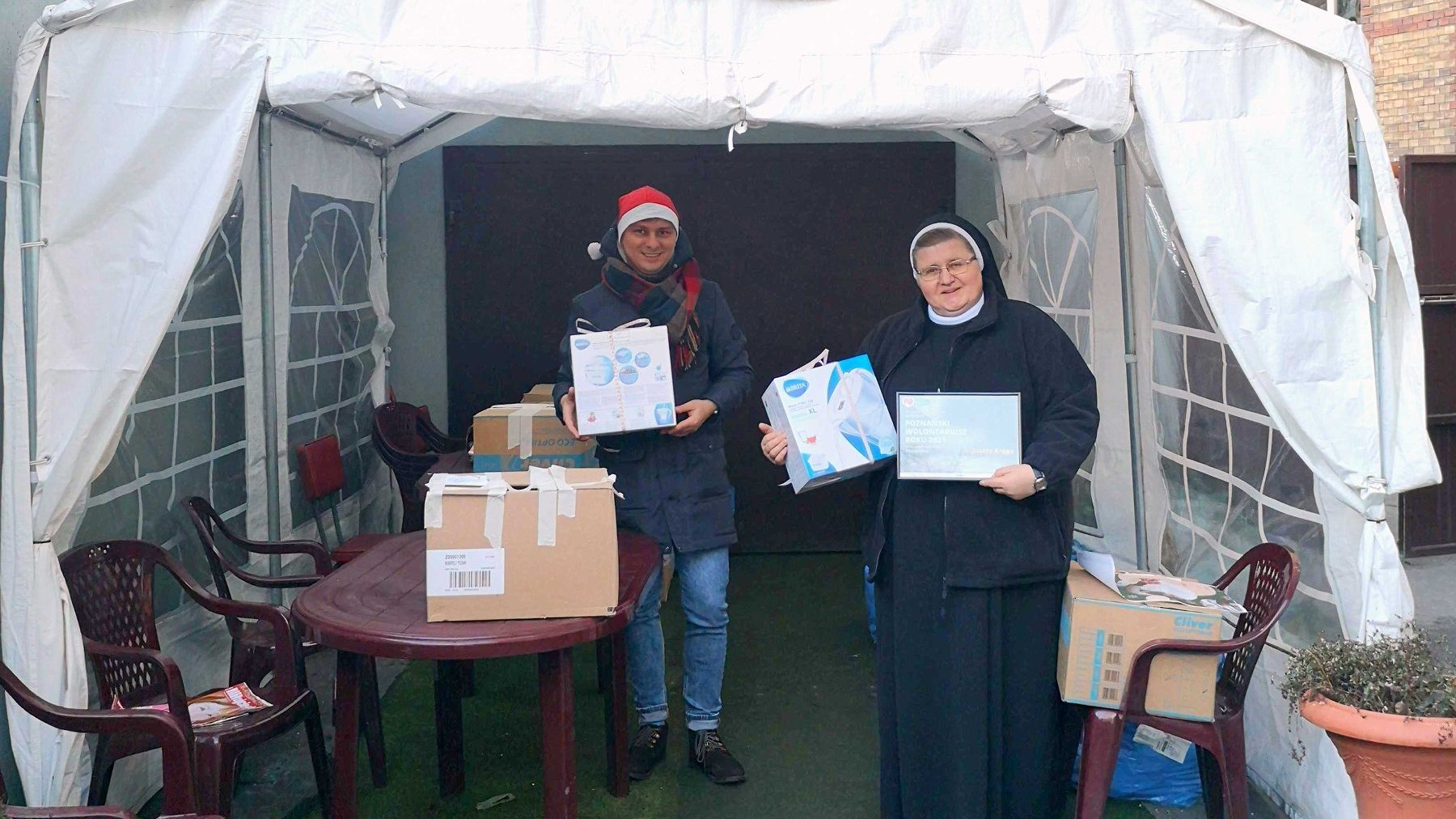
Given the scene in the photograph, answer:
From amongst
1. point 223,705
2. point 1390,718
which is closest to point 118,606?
point 223,705

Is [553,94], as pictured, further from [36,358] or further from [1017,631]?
[1017,631]

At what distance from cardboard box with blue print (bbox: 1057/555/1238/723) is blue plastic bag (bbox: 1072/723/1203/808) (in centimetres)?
62

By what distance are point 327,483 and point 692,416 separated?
2.09 metres

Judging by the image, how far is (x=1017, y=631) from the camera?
267 centimetres

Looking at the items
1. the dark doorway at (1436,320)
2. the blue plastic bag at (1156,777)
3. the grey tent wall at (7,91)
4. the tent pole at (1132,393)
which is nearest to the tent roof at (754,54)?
the grey tent wall at (7,91)

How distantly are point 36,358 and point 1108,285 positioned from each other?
3232 millimetres

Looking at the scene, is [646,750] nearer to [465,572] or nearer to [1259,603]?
[465,572]

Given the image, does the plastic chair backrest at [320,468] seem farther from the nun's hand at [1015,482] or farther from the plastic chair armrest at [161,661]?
the nun's hand at [1015,482]

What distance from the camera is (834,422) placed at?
→ 265 centimetres

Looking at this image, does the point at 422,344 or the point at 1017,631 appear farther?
the point at 422,344

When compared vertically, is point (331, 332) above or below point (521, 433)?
above

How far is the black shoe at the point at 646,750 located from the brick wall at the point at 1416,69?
7942mm

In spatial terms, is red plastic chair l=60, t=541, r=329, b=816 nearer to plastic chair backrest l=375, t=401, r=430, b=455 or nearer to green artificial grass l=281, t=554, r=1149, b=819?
green artificial grass l=281, t=554, r=1149, b=819

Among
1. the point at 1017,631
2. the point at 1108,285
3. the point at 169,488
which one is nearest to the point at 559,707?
the point at 1017,631
